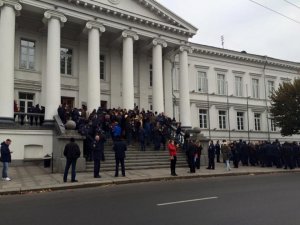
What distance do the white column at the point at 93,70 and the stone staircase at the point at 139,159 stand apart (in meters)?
5.15

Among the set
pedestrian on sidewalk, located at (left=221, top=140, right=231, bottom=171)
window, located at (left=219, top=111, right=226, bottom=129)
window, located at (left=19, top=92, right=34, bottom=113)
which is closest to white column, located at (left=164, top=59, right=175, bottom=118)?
window, located at (left=219, top=111, right=226, bottom=129)

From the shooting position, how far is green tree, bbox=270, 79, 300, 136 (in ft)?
107

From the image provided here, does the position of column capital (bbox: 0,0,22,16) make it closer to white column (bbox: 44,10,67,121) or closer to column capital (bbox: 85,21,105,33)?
white column (bbox: 44,10,67,121)

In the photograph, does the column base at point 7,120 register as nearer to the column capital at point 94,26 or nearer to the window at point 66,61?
the window at point 66,61

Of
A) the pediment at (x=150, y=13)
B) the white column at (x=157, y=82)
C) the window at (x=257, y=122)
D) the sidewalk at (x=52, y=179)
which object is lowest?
the sidewalk at (x=52, y=179)

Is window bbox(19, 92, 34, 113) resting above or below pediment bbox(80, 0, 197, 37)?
below

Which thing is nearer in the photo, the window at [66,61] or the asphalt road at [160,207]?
the asphalt road at [160,207]

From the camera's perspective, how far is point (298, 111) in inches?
1286

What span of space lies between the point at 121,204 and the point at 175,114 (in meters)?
26.1

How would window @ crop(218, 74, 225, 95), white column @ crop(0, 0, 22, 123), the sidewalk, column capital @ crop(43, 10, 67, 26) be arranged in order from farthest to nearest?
window @ crop(218, 74, 225, 95) → column capital @ crop(43, 10, 67, 26) → white column @ crop(0, 0, 22, 123) → the sidewalk

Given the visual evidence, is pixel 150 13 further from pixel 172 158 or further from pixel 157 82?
pixel 172 158

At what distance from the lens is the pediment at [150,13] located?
27920mm

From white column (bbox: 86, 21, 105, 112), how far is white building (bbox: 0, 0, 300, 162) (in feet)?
0.23

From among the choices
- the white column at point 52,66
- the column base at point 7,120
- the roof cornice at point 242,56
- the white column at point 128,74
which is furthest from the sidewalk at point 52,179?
the roof cornice at point 242,56
